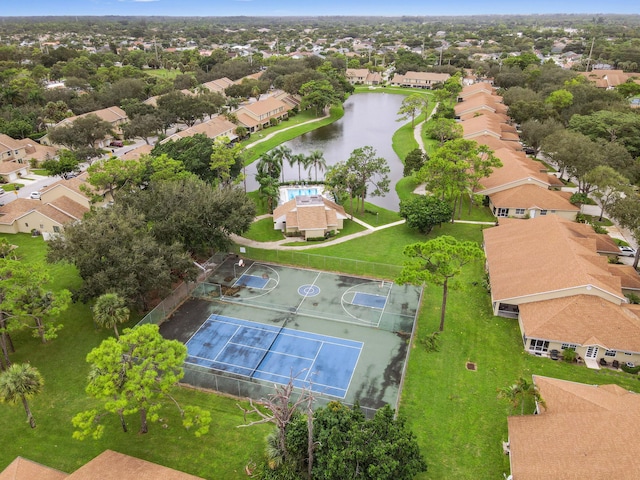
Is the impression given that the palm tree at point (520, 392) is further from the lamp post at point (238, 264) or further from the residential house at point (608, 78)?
the residential house at point (608, 78)

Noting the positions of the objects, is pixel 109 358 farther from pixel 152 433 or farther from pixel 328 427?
pixel 328 427

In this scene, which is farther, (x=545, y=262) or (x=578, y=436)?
(x=545, y=262)

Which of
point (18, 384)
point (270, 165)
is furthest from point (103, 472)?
point (270, 165)

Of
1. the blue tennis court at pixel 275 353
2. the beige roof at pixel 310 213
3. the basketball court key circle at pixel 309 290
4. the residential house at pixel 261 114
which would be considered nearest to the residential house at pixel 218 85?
the residential house at pixel 261 114

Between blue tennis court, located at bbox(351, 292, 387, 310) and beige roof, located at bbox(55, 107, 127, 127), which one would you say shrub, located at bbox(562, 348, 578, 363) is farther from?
beige roof, located at bbox(55, 107, 127, 127)

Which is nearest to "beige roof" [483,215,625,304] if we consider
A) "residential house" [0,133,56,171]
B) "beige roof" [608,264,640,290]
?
"beige roof" [608,264,640,290]

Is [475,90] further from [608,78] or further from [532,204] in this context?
[532,204]

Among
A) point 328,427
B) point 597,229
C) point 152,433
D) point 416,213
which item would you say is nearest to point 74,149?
point 416,213
